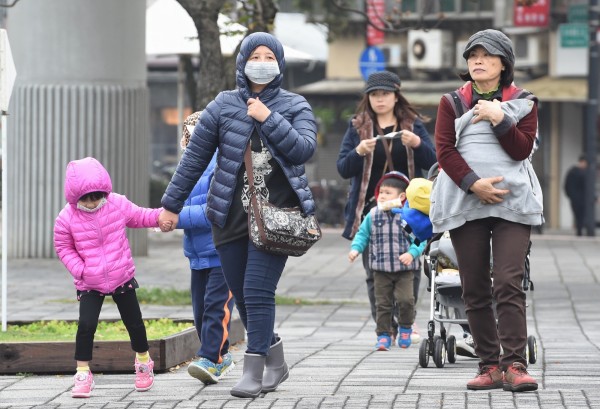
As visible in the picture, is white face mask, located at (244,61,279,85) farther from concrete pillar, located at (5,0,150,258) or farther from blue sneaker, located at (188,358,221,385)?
concrete pillar, located at (5,0,150,258)

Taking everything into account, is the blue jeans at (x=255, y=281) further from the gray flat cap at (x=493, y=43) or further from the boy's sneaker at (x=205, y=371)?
the gray flat cap at (x=493, y=43)

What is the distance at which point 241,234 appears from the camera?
26.3 ft

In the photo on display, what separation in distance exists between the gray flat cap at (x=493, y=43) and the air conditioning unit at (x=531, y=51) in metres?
27.9

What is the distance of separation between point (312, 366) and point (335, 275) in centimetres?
961

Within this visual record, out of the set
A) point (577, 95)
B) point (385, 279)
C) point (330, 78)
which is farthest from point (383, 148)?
point (330, 78)

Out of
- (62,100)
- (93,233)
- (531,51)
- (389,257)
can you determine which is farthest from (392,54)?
(93,233)

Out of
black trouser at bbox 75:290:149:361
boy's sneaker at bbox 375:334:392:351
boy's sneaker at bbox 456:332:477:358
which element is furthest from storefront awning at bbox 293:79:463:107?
black trouser at bbox 75:290:149:361

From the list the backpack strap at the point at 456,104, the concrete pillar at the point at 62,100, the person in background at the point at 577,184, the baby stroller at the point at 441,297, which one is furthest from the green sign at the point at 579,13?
the backpack strap at the point at 456,104

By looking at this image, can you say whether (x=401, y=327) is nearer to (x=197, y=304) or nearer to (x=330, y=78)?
(x=197, y=304)

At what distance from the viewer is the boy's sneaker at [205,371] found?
848 cm

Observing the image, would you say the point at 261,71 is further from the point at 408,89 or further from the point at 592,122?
the point at 408,89

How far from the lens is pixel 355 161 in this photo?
11195mm

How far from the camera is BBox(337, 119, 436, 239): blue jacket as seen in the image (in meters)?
11.1

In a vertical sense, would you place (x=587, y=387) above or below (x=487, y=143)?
below
